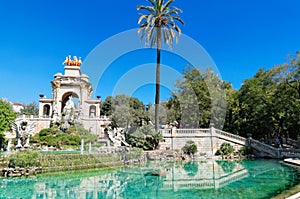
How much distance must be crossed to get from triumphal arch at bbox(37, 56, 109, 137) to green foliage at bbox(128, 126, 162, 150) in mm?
17997

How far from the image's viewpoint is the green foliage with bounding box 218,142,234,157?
65.0 ft

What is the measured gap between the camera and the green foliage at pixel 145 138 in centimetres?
1867

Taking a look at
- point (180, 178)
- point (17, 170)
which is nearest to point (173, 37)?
point (180, 178)

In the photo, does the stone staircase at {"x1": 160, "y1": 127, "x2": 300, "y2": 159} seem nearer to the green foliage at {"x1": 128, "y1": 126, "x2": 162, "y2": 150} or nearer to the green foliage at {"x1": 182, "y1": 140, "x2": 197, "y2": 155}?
the green foliage at {"x1": 182, "y1": 140, "x2": 197, "y2": 155}

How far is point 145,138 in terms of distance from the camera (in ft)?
62.0

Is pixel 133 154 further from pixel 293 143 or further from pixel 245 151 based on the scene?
pixel 293 143

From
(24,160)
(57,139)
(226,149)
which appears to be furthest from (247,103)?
(24,160)

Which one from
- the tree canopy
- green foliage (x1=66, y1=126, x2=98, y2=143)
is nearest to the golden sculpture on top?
green foliage (x1=66, y1=126, x2=98, y2=143)

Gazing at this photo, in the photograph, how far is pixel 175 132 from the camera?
20.9 meters

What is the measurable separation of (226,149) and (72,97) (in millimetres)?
30093

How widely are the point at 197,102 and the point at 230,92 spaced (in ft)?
16.4

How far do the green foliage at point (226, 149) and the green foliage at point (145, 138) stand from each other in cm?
557

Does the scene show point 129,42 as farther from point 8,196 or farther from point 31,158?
point 8,196

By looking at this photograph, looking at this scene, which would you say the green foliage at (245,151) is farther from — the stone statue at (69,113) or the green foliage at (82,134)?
the stone statue at (69,113)
